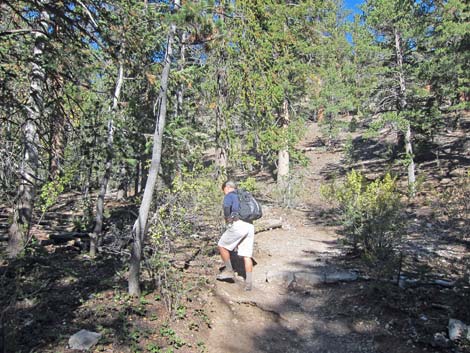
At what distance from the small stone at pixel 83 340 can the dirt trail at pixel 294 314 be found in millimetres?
1483

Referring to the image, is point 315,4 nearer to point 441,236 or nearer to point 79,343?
point 441,236

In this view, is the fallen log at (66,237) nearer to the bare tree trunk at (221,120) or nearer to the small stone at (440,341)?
the bare tree trunk at (221,120)

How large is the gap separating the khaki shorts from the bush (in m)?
2.12

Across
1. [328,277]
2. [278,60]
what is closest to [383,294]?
[328,277]

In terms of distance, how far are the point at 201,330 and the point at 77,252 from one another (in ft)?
18.0

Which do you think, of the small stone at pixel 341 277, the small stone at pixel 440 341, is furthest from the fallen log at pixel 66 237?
the small stone at pixel 440 341

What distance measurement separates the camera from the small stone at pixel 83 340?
4094 millimetres

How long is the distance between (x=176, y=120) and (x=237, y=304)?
3743mm

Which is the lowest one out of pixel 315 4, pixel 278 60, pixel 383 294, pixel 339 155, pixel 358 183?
pixel 383 294

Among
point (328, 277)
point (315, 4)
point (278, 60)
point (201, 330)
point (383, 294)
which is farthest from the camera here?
point (315, 4)

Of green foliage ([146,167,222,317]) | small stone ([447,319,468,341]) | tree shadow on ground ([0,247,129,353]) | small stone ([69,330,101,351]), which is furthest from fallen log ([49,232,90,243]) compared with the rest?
small stone ([447,319,468,341])

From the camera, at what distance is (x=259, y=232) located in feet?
37.4

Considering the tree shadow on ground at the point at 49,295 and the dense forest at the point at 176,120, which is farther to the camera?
the dense forest at the point at 176,120

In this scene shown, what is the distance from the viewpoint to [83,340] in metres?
4.16
